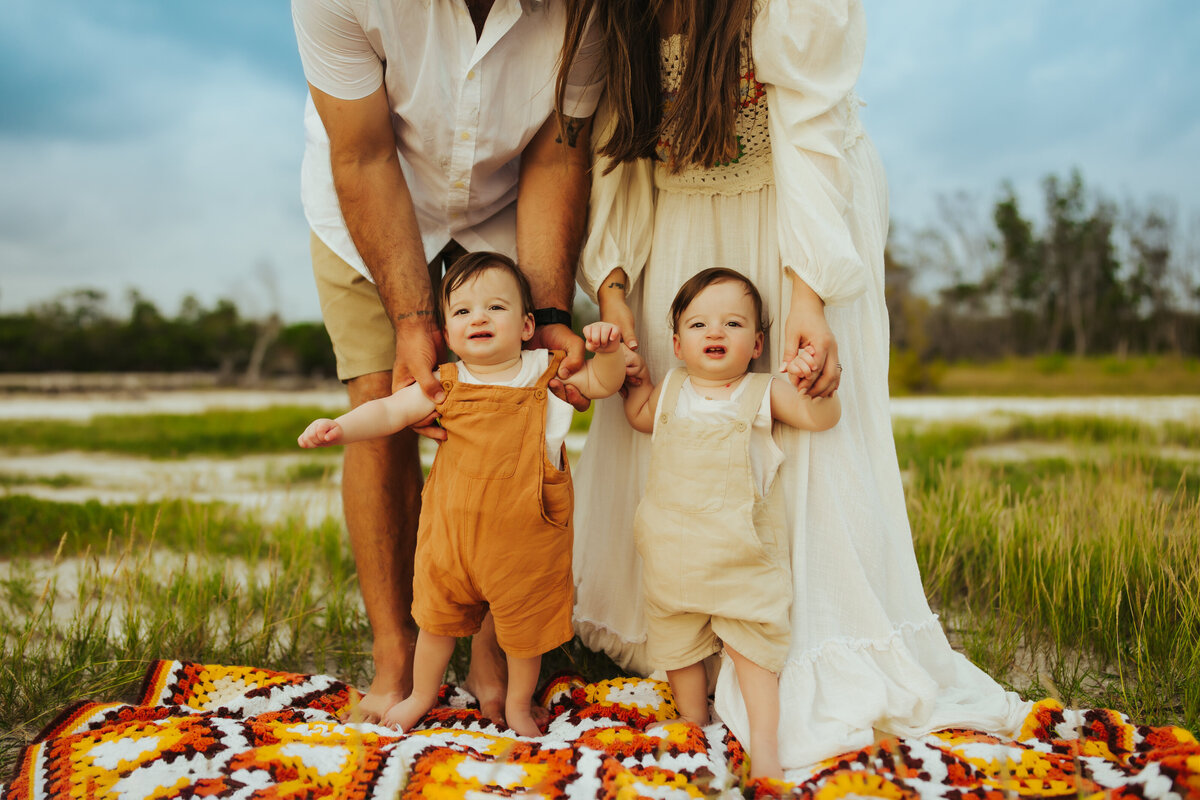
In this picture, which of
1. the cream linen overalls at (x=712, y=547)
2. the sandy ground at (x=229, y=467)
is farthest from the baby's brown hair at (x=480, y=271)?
the sandy ground at (x=229, y=467)

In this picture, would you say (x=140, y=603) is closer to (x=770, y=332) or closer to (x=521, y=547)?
(x=521, y=547)

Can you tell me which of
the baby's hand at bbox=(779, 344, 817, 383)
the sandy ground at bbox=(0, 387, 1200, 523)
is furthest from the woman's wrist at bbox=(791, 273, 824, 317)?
the sandy ground at bbox=(0, 387, 1200, 523)

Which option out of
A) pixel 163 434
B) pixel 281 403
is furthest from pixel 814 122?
pixel 281 403

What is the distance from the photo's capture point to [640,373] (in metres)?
2.27

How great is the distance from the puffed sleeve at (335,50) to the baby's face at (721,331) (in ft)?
3.57

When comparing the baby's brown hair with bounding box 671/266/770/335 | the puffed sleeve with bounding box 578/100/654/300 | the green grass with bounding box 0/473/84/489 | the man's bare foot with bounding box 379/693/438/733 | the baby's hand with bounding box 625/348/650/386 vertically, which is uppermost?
the puffed sleeve with bounding box 578/100/654/300

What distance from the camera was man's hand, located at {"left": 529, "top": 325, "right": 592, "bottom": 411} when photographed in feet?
6.93

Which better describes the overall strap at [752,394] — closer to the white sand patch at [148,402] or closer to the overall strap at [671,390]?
the overall strap at [671,390]

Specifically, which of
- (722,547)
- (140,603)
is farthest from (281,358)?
(722,547)

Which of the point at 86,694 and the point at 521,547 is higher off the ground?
the point at 521,547

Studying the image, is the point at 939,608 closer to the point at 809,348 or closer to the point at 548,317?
the point at 809,348

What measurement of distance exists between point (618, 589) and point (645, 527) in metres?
0.47

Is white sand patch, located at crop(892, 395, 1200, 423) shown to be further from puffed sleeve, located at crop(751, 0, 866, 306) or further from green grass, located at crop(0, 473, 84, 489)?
green grass, located at crop(0, 473, 84, 489)

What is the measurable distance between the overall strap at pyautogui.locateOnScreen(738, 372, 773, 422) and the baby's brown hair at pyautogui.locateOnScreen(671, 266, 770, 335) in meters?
0.15
